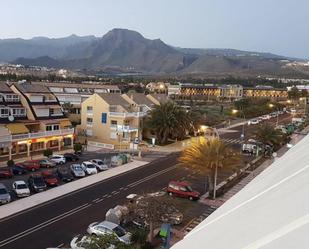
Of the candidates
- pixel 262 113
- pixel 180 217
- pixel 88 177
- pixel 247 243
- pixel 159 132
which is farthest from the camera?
pixel 262 113

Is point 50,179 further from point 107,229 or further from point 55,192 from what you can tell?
point 107,229

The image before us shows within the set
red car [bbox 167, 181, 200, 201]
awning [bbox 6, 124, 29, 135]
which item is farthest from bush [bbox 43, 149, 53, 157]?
red car [bbox 167, 181, 200, 201]

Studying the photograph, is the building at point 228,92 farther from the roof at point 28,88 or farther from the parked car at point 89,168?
the parked car at point 89,168

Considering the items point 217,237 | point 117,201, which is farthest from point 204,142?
point 217,237

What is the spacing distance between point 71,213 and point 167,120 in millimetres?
26324

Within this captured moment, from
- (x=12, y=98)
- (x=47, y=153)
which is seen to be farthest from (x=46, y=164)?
(x=12, y=98)

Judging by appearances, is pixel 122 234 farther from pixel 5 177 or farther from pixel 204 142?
pixel 5 177

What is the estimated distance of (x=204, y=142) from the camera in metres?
29.3

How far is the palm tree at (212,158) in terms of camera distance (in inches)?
1096

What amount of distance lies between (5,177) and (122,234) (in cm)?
1504

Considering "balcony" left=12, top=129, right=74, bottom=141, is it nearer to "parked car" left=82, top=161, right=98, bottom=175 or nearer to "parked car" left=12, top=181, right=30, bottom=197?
"parked car" left=82, top=161, right=98, bottom=175

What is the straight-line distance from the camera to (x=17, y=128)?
38.2m

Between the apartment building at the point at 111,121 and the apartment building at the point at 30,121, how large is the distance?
5528mm

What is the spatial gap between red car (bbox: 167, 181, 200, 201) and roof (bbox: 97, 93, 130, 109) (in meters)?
23.7
